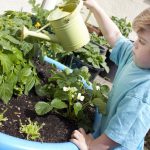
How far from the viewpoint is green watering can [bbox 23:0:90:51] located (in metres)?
1.74

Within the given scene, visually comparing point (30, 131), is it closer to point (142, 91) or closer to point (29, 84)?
point (29, 84)

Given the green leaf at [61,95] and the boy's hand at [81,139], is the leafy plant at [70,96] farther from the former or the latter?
the boy's hand at [81,139]

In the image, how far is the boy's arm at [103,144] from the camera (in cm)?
173

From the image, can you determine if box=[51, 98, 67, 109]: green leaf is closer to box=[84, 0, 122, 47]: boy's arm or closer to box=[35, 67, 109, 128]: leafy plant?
box=[35, 67, 109, 128]: leafy plant

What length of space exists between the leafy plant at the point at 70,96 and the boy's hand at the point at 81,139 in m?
0.10

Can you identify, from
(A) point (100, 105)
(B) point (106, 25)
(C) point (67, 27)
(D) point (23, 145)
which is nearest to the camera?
(D) point (23, 145)

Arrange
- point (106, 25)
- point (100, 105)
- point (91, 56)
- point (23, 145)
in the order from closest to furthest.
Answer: point (23, 145) → point (100, 105) → point (106, 25) → point (91, 56)

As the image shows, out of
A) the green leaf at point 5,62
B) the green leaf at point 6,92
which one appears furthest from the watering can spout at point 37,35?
the green leaf at point 6,92

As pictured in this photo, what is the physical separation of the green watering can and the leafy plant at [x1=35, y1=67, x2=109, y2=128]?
16cm

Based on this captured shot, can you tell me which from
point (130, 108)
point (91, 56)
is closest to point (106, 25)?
point (130, 108)

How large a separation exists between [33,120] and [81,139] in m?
0.23

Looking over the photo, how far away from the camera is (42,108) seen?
1.80 metres

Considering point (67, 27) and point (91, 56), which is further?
point (91, 56)

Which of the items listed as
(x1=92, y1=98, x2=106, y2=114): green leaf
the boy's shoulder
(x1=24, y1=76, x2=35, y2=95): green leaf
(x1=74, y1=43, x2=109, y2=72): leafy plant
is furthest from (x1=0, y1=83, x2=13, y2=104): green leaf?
(x1=74, y1=43, x2=109, y2=72): leafy plant
